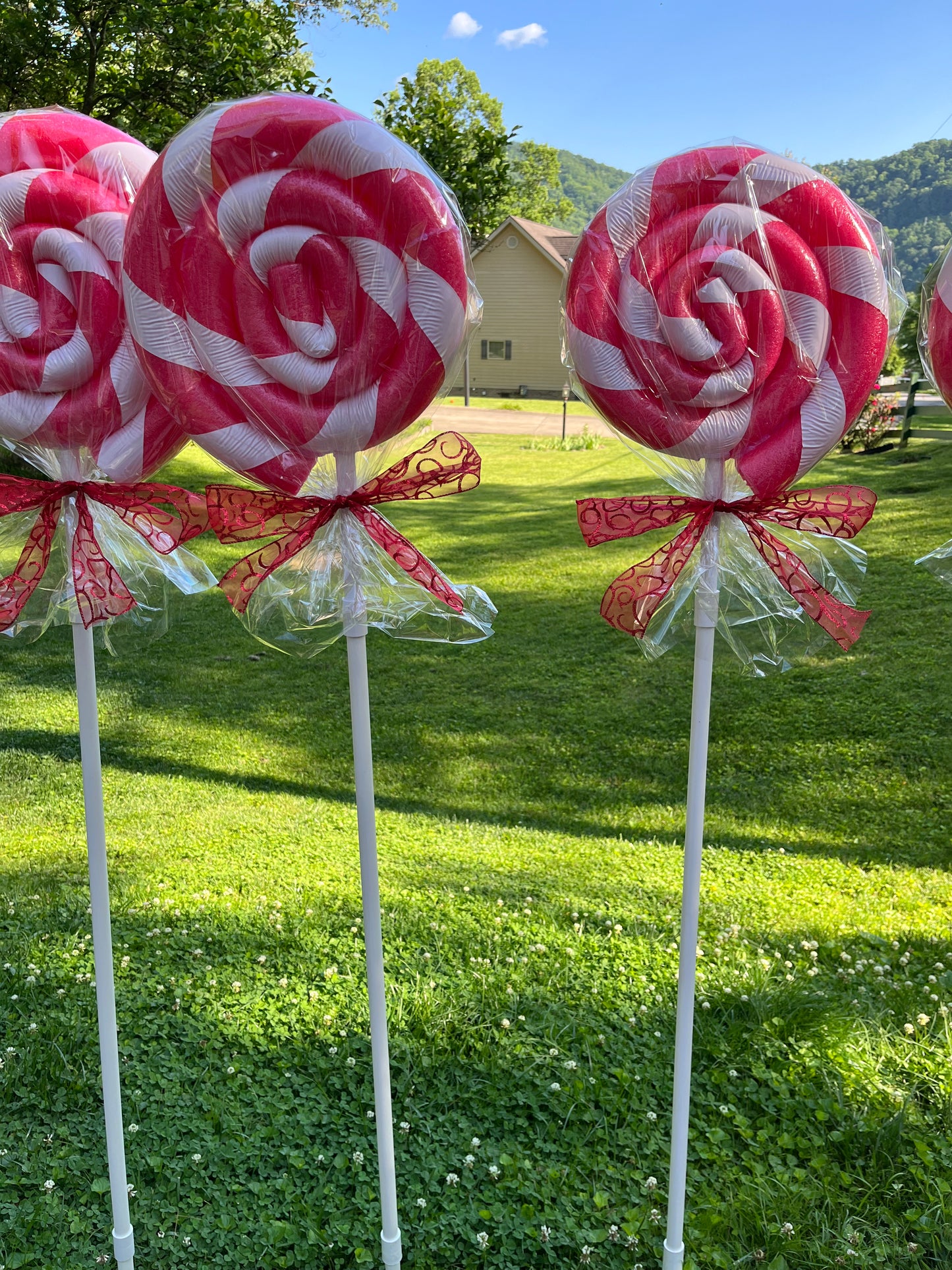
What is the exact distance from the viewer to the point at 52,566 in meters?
2.02

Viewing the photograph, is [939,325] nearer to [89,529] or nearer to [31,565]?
[89,529]

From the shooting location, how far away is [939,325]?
1.78 metres

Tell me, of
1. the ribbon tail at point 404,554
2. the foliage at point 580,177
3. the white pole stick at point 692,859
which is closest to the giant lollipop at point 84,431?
the ribbon tail at point 404,554

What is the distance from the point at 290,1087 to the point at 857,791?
3420 mm

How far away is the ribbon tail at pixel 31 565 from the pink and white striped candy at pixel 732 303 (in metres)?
1.10

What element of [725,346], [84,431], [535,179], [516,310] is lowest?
[84,431]

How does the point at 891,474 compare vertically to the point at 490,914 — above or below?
above

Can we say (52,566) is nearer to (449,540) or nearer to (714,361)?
(714,361)

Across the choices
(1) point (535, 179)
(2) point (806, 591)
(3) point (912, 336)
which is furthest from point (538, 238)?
(1) point (535, 179)

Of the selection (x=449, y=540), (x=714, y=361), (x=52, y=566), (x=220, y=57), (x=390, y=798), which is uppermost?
(x=220, y=57)

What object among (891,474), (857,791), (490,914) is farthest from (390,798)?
(891,474)

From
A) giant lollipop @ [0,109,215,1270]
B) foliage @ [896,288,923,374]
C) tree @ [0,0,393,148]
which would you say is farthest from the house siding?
giant lollipop @ [0,109,215,1270]

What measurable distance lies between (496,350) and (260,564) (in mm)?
21842

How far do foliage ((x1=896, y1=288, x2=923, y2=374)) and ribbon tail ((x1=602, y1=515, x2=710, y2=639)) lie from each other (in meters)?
0.53
